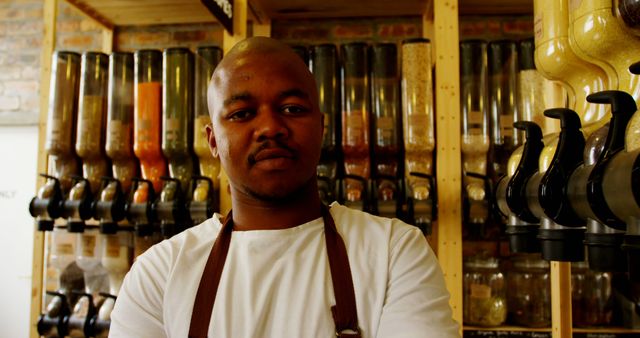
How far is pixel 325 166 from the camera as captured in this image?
2.02 meters

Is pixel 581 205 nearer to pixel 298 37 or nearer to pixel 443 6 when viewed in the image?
pixel 443 6

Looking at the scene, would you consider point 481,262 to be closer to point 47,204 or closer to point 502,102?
point 502,102

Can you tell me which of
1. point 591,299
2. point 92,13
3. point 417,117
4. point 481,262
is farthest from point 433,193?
point 92,13

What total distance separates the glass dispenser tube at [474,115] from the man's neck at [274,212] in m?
1.03

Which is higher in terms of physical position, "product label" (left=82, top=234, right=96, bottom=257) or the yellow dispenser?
the yellow dispenser

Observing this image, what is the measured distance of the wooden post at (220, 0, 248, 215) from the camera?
2014 millimetres

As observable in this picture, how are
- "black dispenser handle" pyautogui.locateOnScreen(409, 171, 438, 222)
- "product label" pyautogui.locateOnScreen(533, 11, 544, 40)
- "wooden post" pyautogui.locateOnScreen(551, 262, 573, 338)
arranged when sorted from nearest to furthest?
"product label" pyautogui.locateOnScreen(533, 11, 544, 40) → "wooden post" pyautogui.locateOnScreen(551, 262, 573, 338) → "black dispenser handle" pyautogui.locateOnScreen(409, 171, 438, 222)

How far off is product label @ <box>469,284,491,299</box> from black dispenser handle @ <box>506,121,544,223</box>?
104 cm

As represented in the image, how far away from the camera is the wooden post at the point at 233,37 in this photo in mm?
2014

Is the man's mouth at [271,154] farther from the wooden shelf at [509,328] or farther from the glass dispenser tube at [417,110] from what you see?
the wooden shelf at [509,328]

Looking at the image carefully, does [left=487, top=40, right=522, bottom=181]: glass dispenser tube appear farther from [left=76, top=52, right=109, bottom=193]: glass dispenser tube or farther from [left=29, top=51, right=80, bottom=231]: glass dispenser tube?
[left=29, top=51, right=80, bottom=231]: glass dispenser tube

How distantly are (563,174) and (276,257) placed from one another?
0.51m

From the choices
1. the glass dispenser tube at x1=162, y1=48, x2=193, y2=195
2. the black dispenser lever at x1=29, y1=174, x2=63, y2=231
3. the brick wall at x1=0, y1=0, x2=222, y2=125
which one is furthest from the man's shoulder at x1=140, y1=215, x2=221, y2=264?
the brick wall at x1=0, y1=0, x2=222, y2=125

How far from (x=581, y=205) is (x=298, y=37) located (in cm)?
198
